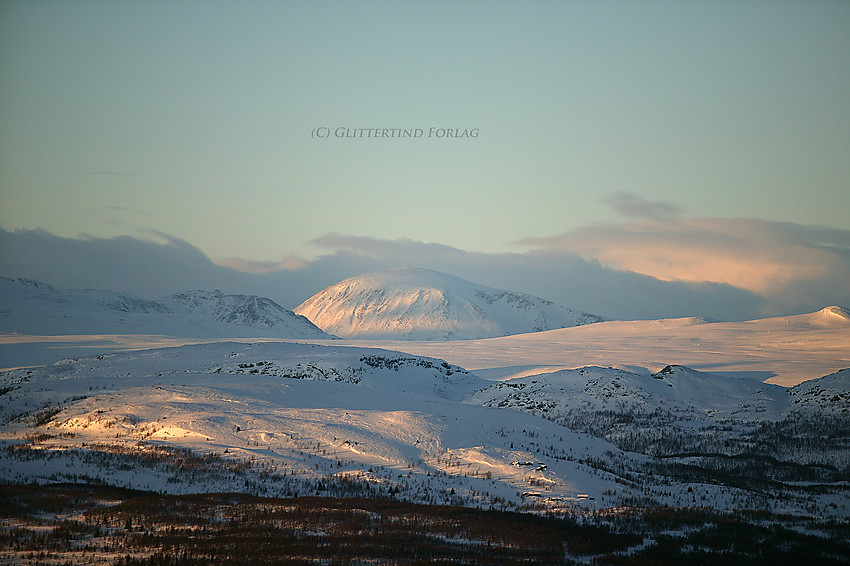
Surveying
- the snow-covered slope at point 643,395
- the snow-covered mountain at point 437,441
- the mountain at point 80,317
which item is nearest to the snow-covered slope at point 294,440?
the snow-covered mountain at point 437,441

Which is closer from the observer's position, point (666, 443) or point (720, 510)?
point (720, 510)

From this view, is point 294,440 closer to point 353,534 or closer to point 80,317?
point 353,534

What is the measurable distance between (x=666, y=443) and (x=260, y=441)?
28.5 meters

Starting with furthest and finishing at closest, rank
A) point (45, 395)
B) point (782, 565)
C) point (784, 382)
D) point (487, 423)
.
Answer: point (784, 382) < point (45, 395) < point (487, 423) < point (782, 565)

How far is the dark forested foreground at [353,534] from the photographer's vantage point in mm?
14513

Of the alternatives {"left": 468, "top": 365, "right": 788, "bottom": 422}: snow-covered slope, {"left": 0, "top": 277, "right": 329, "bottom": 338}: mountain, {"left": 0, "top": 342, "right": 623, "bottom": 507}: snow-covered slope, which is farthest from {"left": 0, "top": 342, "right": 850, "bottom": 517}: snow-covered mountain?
{"left": 0, "top": 277, "right": 329, "bottom": 338}: mountain

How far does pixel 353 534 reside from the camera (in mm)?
16969

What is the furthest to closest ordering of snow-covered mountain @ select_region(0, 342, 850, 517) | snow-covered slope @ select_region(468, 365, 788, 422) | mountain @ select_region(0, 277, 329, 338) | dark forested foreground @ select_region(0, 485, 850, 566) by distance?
mountain @ select_region(0, 277, 329, 338) < snow-covered slope @ select_region(468, 365, 788, 422) < snow-covered mountain @ select_region(0, 342, 850, 517) < dark forested foreground @ select_region(0, 485, 850, 566)

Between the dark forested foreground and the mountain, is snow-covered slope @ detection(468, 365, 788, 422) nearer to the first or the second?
the dark forested foreground

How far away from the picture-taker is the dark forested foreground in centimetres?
1451

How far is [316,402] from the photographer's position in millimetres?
40969

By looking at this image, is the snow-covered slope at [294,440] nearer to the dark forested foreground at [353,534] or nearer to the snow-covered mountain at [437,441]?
the snow-covered mountain at [437,441]

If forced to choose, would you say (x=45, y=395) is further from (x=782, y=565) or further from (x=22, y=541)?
(x=782, y=565)

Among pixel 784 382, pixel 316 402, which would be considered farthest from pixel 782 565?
pixel 784 382
